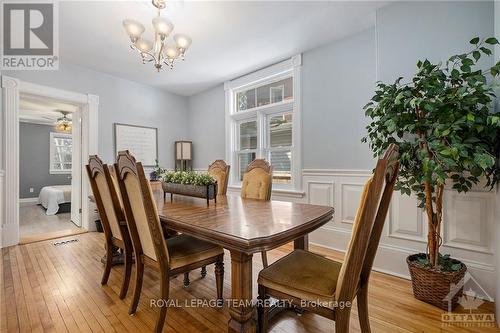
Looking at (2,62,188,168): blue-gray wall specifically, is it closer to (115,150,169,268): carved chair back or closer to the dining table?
(115,150,169,268): carved chair back

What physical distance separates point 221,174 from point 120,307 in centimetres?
153

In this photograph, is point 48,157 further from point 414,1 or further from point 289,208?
point 414,1

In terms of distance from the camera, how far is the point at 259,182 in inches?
93.0

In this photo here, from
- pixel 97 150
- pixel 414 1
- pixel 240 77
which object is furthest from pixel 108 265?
pixel 414 1

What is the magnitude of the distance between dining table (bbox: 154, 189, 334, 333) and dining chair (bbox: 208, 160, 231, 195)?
96cm

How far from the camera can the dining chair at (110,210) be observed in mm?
1786

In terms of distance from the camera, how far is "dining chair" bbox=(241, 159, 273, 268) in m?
2.29

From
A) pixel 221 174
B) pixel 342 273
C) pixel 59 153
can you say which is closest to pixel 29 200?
pixel 59 153

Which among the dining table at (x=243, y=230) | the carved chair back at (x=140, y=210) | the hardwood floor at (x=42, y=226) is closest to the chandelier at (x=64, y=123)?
the hardwood floor at (x=42, y=226)

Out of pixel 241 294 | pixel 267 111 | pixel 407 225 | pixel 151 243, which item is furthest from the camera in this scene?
pixel 267 111

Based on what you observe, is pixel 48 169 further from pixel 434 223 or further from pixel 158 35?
pixel 434 223

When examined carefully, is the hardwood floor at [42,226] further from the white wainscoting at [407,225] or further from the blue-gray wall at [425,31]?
the blue-gray wall at [425,31]

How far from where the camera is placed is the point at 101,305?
175 cm

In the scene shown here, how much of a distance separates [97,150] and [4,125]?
3.54 ft
